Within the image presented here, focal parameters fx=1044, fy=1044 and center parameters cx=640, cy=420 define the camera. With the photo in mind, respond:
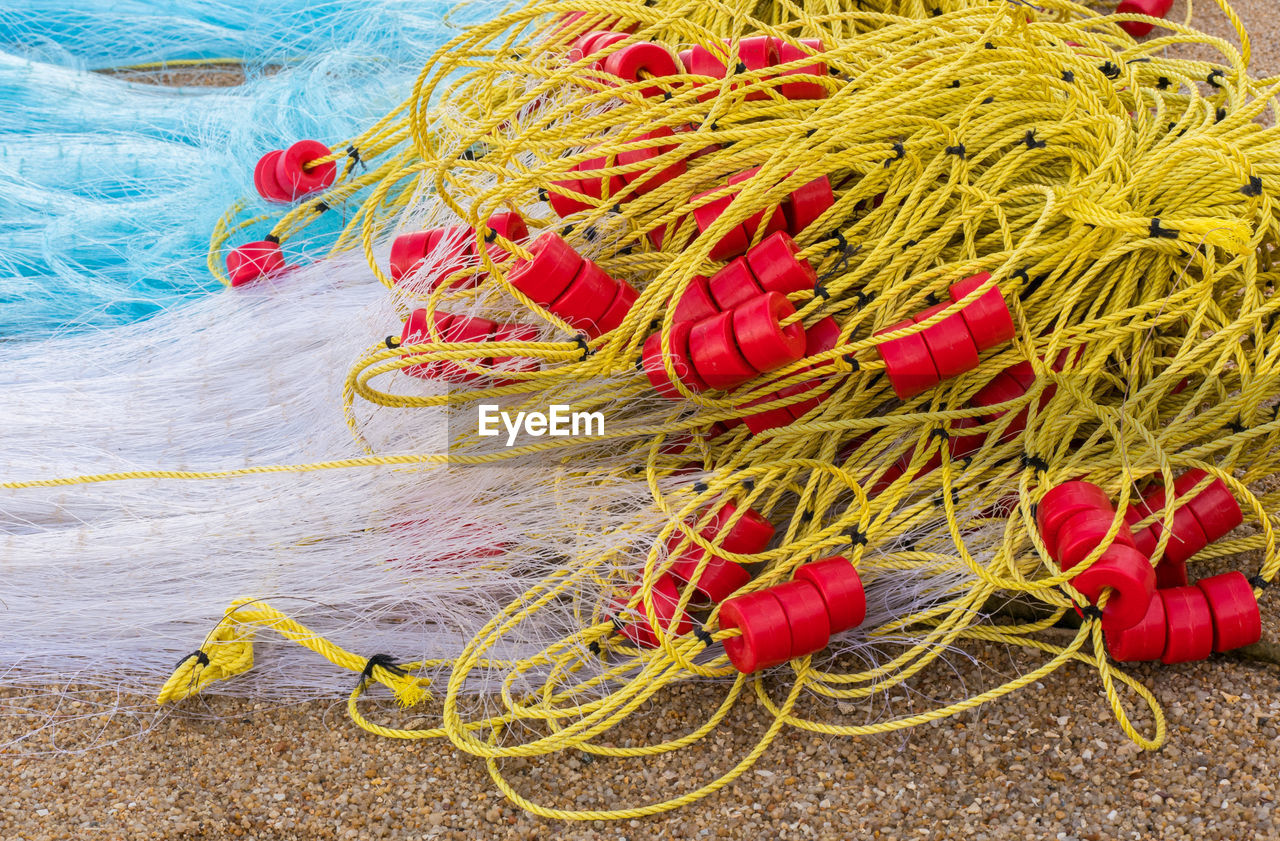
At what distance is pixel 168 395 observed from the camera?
2.79 metres

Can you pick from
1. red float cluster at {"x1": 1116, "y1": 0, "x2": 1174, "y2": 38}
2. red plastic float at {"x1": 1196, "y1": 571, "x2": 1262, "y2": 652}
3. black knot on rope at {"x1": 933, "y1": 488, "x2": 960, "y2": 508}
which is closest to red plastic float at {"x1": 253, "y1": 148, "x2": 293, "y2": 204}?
black knot on rope at {"x1": 933, "y1": 488, "x2": 960, "y2": 508}

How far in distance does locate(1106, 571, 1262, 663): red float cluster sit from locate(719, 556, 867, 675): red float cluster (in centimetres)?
55

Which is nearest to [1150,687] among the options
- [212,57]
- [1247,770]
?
[1247,770]

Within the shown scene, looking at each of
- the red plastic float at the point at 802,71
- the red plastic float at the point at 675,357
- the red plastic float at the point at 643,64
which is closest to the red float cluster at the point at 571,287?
the red plastic float at the point at 675,357

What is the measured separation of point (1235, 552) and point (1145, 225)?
0.79 meters

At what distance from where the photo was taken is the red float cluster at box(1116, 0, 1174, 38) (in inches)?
153

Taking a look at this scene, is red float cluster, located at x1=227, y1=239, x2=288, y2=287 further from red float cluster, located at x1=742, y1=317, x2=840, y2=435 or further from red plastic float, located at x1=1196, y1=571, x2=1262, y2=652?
red plastic float, located at x1=1196, y1=571, x2=1262, y2=652

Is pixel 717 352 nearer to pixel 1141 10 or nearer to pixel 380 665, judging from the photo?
pixel 380 665

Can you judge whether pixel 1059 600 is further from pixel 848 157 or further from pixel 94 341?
pixel 94 341

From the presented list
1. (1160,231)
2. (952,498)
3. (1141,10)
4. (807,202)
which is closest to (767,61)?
(807,202)

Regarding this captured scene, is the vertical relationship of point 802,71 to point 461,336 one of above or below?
above

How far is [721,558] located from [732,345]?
1.54 ft

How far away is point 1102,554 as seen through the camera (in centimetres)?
206

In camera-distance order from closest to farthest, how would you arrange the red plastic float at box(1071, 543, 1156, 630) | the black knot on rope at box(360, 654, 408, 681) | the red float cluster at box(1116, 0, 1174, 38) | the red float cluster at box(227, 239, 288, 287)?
the red plastic float at box(1071, 543, 1156, 630)
the black knot on rope at box(360, 654, 408, 681)
the red float cluster at box(227, 239, 288, 287)
the red float cluster at box(1116, 0, 1174, 38)
